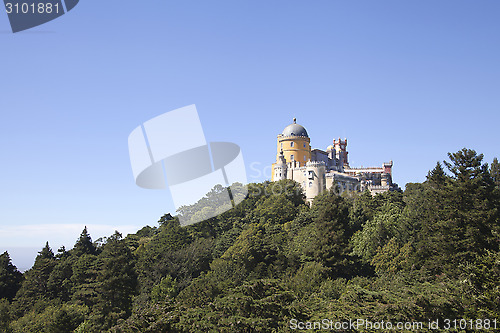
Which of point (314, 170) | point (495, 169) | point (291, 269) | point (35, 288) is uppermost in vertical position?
point (314, 170)

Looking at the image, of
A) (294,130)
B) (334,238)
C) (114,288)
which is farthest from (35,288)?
(294,130)

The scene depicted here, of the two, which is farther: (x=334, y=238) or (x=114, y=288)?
(x=114, y=288)

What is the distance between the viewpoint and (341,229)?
38656 mm

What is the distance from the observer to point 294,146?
7319 centimetres

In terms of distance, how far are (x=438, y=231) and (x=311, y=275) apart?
972cm

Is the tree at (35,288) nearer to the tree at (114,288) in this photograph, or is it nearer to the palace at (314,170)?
the tree at (114,288)

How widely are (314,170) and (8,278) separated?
4353cm

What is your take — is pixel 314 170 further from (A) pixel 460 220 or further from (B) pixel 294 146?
(A) pixel 460 220

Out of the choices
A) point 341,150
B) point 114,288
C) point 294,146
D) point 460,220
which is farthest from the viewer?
point 341,150

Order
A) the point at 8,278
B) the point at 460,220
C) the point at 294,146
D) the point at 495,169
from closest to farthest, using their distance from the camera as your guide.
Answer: the point at 460,220 → the point at 495,169 → the point at 8,278 → the point at 294,146

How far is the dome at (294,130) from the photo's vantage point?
74.5m

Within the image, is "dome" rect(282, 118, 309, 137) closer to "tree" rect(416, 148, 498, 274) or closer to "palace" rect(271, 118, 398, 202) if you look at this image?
"palace" rect(271, 118, 398, 202)

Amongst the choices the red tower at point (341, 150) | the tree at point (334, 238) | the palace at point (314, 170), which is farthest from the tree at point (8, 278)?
the red tower at point (341, 150)

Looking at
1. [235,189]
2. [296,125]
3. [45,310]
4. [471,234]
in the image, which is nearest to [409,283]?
[471,234]
